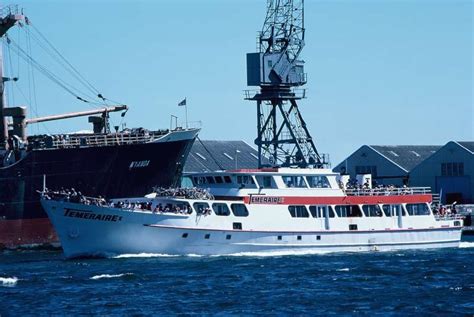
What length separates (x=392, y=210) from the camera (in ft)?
222

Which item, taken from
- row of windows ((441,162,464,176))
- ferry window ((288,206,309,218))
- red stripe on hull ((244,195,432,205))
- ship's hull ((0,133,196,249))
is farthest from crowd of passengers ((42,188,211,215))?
row of windows ((441,162,464,176))

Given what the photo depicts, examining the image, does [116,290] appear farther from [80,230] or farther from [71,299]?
[80,230]

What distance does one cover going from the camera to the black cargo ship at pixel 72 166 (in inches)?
2785

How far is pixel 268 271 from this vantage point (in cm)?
5444

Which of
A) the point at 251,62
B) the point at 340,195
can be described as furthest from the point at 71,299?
the point at 251,62

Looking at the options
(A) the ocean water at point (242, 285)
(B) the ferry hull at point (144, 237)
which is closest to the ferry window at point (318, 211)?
(B) the ferry hull at point (144, 237)

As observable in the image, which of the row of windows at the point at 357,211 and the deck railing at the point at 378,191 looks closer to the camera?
the row of windows at the point at 357,211

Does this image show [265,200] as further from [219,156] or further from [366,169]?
[219,156]

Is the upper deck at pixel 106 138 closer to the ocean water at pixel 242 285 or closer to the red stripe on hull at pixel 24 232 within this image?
the red stripe on hull at pixel 24 232

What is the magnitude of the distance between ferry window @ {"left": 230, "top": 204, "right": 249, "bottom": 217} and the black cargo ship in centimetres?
1229

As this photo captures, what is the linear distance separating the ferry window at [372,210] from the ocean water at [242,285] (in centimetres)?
377

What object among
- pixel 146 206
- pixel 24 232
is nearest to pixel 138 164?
pixel 24 232

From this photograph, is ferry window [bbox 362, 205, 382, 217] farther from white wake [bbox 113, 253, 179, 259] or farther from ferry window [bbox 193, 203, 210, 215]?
white wake [bbox 113, 253, 179, 259]

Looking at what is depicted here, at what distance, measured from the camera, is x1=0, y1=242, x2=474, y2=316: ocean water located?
4384 cm
